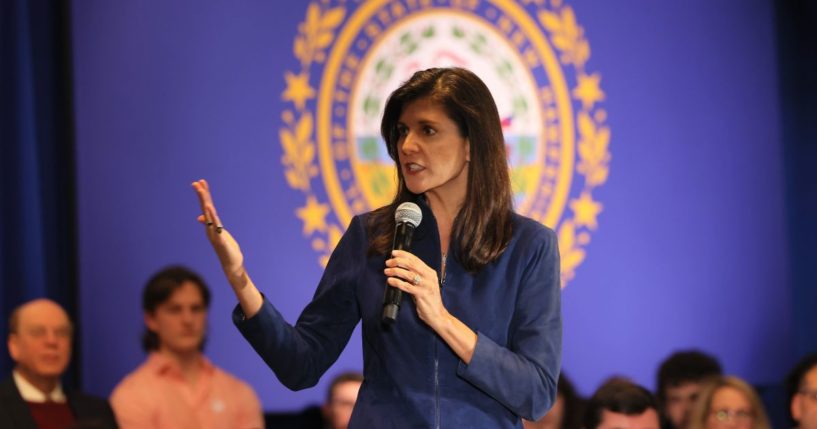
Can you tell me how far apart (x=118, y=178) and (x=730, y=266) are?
9.42 feet

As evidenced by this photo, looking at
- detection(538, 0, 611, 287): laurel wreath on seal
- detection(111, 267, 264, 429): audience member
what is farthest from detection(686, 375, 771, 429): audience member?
detection(111, 267, 264, 429): audience member

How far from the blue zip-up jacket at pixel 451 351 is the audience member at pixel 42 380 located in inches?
83.6

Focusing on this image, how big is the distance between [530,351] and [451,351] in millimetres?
136

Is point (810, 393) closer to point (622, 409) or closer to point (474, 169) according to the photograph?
point (622, 409)

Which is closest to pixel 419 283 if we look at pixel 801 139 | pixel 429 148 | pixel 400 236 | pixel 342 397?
pixel 400 236

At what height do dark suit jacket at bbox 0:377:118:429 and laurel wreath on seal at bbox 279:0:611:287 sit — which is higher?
laurel wreath on seal at bbox 279:0:611:287

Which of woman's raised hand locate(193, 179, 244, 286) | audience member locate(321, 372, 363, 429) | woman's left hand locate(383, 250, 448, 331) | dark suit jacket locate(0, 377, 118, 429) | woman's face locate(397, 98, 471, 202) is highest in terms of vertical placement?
woman's face locate(397, 98, 471, 202)

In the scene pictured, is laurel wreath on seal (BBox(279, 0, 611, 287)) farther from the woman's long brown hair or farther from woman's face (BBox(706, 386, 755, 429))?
the woman's long brown hair

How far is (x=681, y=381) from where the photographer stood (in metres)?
4.73

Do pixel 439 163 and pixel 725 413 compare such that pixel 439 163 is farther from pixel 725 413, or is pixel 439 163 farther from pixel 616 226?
pixel 616 226

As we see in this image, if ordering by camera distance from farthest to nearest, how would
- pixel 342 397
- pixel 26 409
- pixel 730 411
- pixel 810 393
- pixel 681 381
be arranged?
1. pixel 681 381
2. pixel 342 397
3. pixel 810 393
4. pixel 730 411
5. pixel 26 409

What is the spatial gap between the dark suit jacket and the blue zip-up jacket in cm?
198

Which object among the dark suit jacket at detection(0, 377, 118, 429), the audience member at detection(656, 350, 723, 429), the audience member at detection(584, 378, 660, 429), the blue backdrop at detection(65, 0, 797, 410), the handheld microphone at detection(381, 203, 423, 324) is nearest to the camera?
the handheld microphone at detection(381, 203, 423, 324)

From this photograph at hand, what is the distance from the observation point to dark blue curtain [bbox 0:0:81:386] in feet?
15.4
